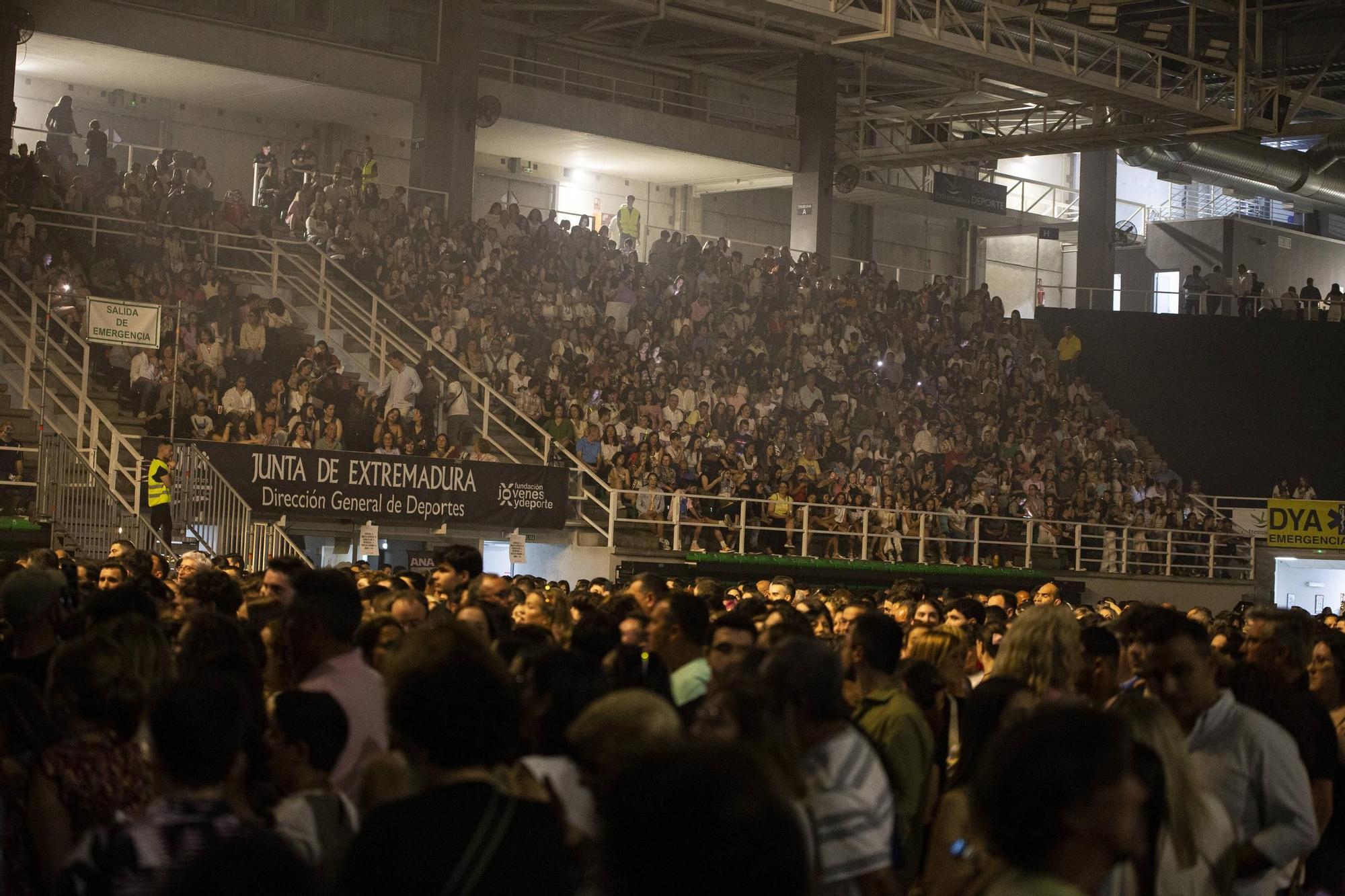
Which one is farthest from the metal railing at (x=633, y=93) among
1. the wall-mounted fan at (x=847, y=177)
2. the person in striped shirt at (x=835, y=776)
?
the person in striped shirt at (x=835, y=776)

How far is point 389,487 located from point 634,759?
17459 mm

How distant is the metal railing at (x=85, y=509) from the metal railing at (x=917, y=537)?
6.83 m

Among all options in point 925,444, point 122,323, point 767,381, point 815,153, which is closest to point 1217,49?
point 925,444

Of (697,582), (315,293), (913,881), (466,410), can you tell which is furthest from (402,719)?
(315,293)

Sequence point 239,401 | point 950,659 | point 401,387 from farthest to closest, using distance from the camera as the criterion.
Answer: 1. point 401,387
2. point 239,401
3. point 950,659

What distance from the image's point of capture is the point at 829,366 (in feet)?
97.1

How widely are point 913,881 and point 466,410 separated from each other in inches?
722

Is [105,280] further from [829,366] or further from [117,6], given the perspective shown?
[829,366]

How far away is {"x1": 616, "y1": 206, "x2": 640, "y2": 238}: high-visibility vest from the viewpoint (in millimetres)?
33375

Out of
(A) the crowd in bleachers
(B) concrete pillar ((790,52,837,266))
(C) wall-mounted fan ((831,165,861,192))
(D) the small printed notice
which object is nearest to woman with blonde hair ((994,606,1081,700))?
(D) the small printed notice

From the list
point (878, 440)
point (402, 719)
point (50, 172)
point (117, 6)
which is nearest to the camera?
point (402, 719)

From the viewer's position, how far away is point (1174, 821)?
13.8 ft

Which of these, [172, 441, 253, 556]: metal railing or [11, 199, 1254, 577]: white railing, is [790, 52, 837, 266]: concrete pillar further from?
[172, 441, 253, 556]: metal railing

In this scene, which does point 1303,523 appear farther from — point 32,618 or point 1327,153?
point 32,618
